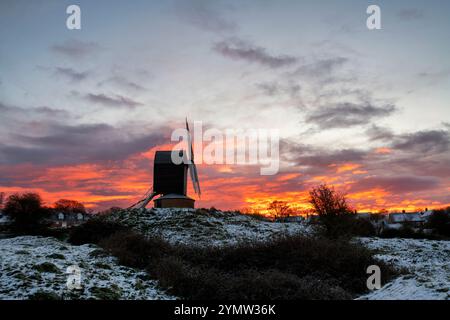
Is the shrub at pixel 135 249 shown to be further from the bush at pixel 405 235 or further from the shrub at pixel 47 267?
the bush at pixel 405 235

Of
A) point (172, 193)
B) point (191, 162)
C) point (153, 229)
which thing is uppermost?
point (191, 162)

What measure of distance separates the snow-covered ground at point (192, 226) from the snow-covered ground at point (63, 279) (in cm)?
1240

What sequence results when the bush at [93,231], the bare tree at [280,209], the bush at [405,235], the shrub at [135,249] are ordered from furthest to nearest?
the bare tree at [280,209] < the bush at [405,235] < the bush at [93,231] < the shrub at [135,249]

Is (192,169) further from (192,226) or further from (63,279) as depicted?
(63,279)

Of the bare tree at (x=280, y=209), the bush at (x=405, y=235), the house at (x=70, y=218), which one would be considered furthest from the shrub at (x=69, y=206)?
the bush at (x=405, y=235)

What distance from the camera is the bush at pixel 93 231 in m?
26.2

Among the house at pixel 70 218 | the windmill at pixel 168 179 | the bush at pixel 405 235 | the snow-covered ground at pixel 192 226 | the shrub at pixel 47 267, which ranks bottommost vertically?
the house at pixel 70 218

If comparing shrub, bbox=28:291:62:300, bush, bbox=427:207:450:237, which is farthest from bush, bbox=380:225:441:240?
shrub, bbox=28:291:62:300

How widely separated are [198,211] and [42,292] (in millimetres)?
32486

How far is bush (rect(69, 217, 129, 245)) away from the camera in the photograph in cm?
2621

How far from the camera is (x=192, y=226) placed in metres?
33.6
